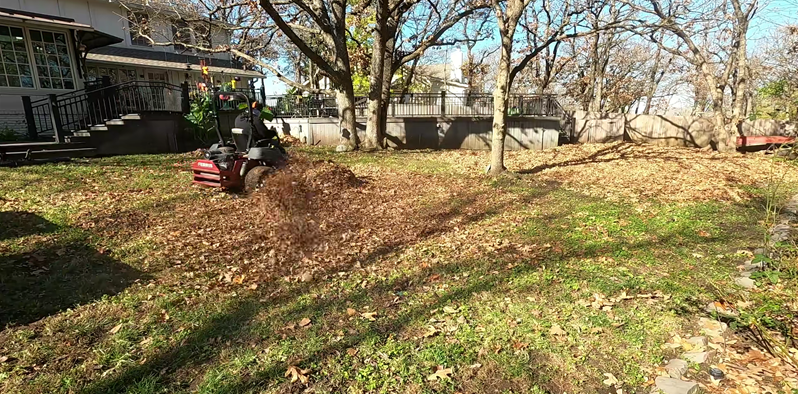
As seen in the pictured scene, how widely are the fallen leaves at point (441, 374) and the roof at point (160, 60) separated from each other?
66.4 ft

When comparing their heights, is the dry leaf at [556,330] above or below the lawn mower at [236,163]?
below

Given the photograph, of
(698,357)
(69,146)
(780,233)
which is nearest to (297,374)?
(698,357)

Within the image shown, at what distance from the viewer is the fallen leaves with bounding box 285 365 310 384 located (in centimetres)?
281

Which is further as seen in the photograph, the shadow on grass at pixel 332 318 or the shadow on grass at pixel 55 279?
the shadow on grass at pixel 55 279

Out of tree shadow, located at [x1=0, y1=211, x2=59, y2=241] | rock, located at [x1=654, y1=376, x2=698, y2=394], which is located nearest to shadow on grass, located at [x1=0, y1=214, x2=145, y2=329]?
tree shadow, located at [x1=0, y1=211, x2=59, y2=241]

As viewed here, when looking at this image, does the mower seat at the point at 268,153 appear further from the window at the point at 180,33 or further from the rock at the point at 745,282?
the window at the point at 180,33

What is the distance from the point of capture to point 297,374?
2.86 metres

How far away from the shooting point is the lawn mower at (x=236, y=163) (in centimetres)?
697

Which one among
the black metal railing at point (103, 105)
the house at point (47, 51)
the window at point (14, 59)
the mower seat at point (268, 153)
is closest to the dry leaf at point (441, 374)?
the mower seat at point (268, 153)

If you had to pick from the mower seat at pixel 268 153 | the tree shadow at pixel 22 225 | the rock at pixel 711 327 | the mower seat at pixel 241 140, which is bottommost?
the rock at pixel 711 327

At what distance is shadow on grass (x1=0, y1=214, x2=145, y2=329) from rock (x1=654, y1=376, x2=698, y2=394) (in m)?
4.84

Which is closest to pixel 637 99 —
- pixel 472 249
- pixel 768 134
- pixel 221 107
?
pixel 768 134

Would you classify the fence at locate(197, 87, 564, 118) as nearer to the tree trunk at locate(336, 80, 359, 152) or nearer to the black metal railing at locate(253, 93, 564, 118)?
the black metal railing at locate(253, 93, 564, 118)

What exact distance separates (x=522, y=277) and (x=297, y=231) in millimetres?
3023
